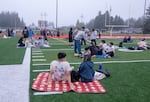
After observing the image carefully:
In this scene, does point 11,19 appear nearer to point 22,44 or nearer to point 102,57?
point 22,44

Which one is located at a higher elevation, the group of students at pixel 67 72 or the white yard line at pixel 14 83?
the group of students at pixel 67 72

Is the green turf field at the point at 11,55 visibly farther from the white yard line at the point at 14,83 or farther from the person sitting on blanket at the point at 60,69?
the person sitting on blanket at the point at 60,69

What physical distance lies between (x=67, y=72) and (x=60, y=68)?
0.75 ft

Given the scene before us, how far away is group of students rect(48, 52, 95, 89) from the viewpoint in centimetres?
602

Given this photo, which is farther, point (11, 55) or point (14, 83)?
point (11, 55)

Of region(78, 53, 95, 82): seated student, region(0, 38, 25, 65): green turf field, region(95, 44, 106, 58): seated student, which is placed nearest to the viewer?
region(78, 53, 95, 82): seated student

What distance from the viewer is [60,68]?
604 cm

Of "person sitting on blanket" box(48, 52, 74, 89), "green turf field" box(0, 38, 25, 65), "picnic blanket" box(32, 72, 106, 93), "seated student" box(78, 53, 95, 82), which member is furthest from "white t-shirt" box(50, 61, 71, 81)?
"green turf field" box(0, 38, 25, 65)

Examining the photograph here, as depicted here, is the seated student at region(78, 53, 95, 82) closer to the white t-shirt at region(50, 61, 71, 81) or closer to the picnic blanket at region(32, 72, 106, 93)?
the picnic blanket at region(32, 72, 106, 93)

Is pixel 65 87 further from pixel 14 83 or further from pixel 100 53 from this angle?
pixel 100 53

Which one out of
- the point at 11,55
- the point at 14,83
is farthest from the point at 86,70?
the point at 11,55

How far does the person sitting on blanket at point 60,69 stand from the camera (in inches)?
235

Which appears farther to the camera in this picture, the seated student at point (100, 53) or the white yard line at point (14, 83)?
the seated student at point (100, 53)

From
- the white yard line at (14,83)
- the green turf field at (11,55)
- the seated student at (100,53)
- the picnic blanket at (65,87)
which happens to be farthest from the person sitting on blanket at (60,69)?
Answer: the seated student at (100,53)
